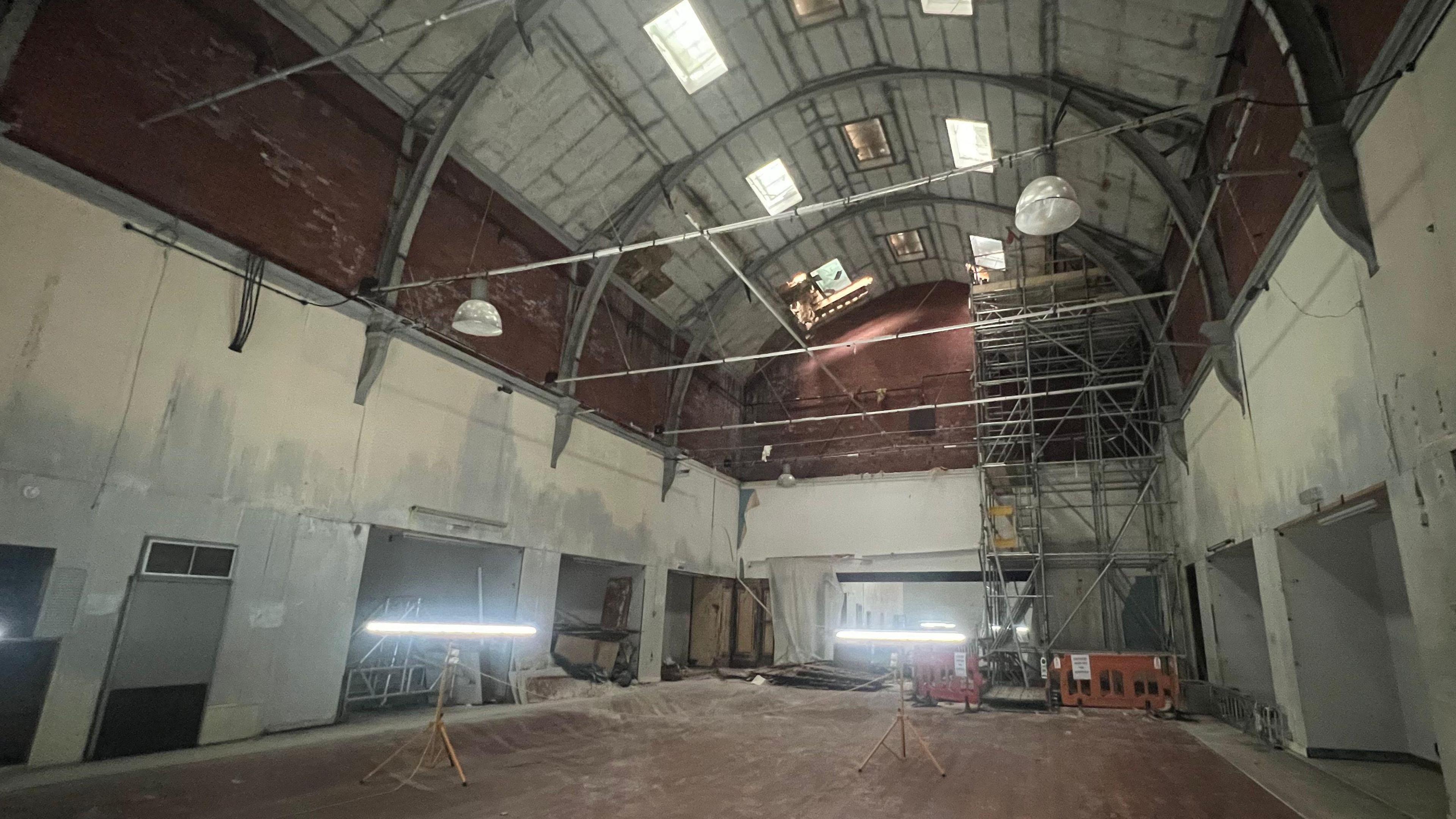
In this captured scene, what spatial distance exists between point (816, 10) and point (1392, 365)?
25.7ft

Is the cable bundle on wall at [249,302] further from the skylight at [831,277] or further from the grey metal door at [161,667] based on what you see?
the skylight at [831,277]

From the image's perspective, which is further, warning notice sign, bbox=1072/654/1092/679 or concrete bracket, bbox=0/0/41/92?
warning notice sign, bbox=1072/654/1092/679

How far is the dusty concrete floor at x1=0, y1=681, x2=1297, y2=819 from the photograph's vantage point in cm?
449

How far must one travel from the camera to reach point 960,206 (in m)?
13.4

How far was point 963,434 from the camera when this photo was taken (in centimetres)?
1545

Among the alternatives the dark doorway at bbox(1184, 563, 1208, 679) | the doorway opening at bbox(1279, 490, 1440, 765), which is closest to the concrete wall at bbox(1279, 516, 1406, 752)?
the doorway opening at bbox(1279, 490, 1440, 765)

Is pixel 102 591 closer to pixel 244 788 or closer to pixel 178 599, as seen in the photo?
pixel 178 599

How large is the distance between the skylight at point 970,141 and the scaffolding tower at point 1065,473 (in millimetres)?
2561

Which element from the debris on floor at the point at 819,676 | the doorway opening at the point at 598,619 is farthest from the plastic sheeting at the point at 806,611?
the doorway opening at the point at 598,619

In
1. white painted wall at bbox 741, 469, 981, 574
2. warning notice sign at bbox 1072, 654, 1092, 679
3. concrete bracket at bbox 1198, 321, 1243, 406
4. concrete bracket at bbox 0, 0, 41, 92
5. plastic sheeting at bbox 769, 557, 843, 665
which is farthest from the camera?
plastic sheeting at bbox 769, 557, 843, 665

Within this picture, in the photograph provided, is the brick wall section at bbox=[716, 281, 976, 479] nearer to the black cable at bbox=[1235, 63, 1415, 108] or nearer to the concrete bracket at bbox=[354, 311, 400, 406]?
the concrete bracket at bbox=[354, 311, 400, 406]

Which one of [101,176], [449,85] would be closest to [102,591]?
[101,176]

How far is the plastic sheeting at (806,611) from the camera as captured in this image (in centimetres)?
1516

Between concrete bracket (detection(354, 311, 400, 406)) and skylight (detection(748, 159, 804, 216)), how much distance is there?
675 centimetres
